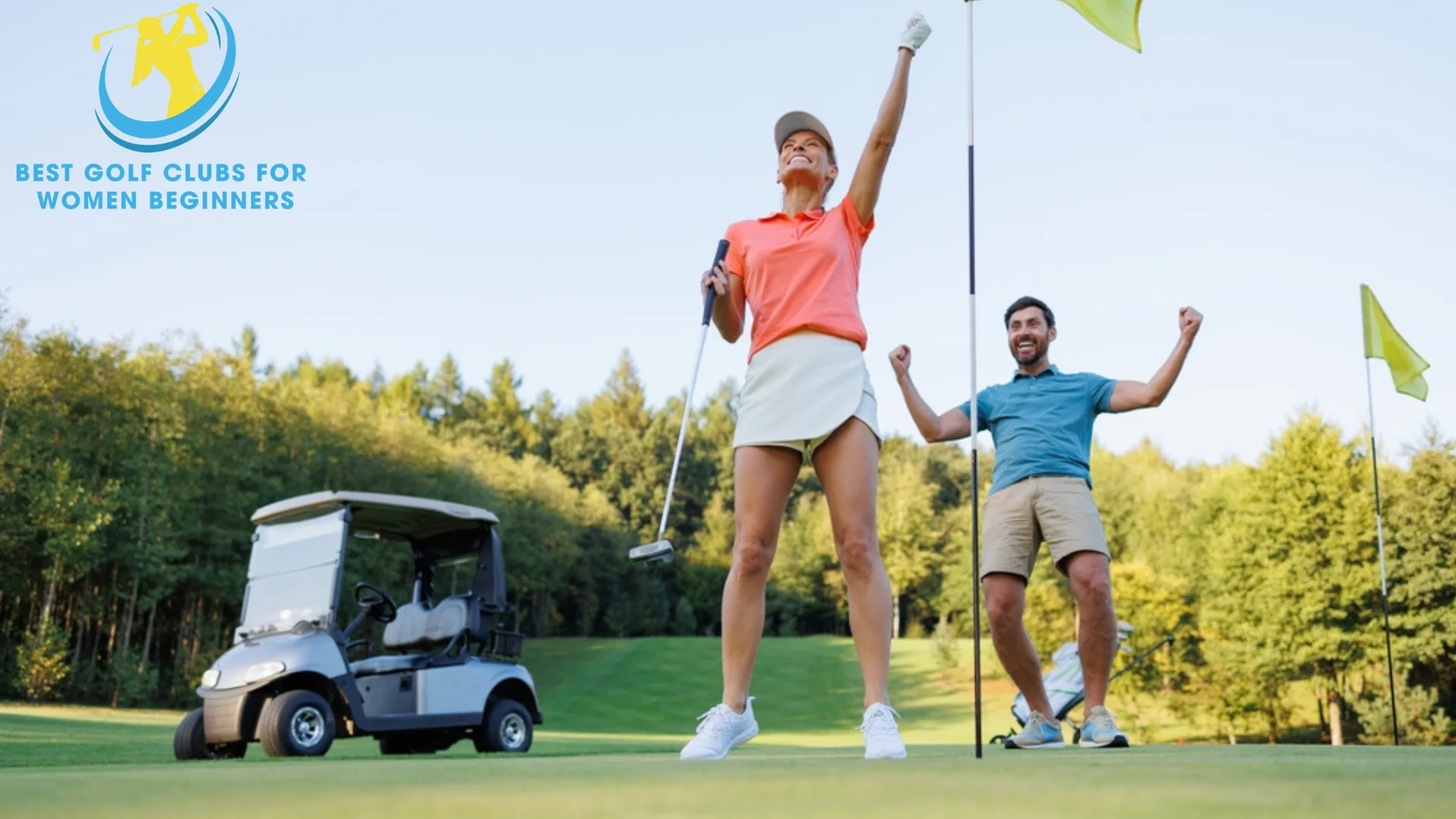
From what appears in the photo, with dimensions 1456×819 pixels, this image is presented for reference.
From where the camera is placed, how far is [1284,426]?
89.7ft

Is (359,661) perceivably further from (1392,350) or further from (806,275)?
(1392,350)

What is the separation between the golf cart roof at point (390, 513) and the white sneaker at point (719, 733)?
15.8 ft

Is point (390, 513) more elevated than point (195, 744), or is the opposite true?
point (390, 513)

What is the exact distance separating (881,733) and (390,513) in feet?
20.5

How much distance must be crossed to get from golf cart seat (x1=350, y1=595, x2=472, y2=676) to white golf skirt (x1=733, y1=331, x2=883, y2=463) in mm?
5192

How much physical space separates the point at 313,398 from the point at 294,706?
2571 centimetres

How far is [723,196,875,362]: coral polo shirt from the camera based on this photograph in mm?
3799

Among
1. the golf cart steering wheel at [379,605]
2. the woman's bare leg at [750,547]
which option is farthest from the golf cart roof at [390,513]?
the woman's bare leg at [750,547]

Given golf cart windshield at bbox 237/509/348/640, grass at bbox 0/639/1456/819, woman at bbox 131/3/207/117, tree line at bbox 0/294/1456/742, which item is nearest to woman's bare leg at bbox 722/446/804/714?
grass at bbox 0/639/1456/819

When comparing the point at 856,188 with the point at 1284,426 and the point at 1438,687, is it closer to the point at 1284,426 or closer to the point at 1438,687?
the point at 1284,426

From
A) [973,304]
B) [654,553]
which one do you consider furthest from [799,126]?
[654,553]

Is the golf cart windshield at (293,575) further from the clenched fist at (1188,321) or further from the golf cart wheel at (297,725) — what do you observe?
the clenched fist at (1188,321)

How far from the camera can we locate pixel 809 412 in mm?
3695

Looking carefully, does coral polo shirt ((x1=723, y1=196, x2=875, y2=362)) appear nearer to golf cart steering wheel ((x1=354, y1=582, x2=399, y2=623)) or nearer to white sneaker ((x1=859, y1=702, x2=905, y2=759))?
white sneaker ((x1=859, y1=702, x2=905, y2=759))
